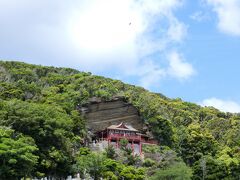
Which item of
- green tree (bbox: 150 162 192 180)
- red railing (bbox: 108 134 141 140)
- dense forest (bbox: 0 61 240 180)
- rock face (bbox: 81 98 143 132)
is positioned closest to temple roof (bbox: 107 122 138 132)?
red railing (bbox: 108 134 141 140)

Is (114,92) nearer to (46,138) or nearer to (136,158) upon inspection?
(136,158)

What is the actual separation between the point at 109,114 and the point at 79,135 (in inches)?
266

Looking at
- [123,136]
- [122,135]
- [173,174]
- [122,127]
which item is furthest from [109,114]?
[173,174]

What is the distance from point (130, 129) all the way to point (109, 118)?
3462mm

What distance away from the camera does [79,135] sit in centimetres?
5709

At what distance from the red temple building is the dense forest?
150 cm

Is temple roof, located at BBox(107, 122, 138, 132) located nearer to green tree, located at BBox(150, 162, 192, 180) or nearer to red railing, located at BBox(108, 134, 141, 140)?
red railing, located at BBox(108, 134, 141, 140)

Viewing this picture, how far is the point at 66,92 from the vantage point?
64.0 m

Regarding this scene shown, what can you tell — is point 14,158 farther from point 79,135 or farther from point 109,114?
point 109,114

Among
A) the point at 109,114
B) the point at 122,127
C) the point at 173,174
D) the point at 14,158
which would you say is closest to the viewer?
the point at 14,158

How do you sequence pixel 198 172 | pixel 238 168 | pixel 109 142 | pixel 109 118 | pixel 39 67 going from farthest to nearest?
pixel 39 67, pixel 109 118, pixel 109 142, pixel 238 168, pixel 198 172

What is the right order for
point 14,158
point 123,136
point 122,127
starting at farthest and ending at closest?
point 122,127, point 123,136, point 14,158

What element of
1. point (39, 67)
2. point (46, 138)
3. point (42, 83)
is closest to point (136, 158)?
point (46, 138)

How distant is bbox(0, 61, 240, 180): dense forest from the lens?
4294cm
